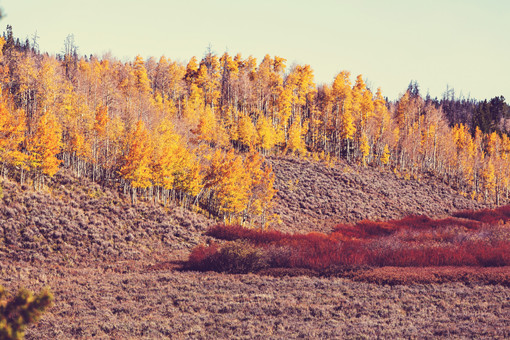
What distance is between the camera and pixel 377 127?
2970 inches

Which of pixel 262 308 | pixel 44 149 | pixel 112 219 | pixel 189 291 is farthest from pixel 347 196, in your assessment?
pixel 262 308

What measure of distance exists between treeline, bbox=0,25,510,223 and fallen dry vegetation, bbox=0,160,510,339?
24.5 feet

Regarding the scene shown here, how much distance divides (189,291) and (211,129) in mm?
46625

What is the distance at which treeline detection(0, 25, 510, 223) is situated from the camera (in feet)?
116

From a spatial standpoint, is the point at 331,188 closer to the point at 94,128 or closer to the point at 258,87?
the point at 258,87

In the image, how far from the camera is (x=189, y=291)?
576 inches

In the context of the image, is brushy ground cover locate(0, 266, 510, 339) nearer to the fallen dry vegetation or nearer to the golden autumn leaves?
the fallen dry vegetation

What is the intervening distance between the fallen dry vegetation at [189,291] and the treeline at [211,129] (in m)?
7.45

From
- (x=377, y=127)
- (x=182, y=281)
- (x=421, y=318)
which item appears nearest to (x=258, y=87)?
(x=377, y=127)

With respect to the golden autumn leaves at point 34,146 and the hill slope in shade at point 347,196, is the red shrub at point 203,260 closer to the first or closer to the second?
the golden autumn leaves at point 34,146

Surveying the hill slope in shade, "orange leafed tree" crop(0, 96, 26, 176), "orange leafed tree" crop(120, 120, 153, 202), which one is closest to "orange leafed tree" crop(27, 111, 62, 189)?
"orange leafed tree" crop(0, 96, 26, 176)

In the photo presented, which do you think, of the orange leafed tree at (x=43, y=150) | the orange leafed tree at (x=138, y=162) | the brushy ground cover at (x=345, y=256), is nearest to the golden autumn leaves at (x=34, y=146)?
the orange leafed tree at (x=43, y=150)

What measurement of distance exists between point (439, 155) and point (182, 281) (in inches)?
3020

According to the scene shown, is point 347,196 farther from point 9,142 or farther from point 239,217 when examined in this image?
point 9,142
